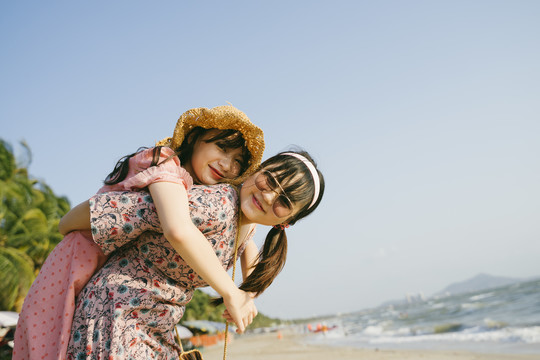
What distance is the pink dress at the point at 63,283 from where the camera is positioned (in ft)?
4.98

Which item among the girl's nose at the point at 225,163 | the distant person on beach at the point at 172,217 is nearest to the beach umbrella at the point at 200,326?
the distant person on beach at the point at 172,217

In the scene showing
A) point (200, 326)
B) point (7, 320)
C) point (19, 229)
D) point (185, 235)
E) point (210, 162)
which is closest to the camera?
point (185, 235)

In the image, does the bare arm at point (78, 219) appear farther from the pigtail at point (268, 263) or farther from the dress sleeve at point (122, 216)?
the pigtail at point (268, 263)

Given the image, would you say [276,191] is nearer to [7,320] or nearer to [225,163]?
[225,163]

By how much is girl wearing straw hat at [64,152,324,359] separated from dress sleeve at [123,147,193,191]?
47 millimetres

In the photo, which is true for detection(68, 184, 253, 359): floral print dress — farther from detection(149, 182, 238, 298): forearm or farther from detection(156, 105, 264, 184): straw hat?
detection(156, 105, 264, 184): straw hat

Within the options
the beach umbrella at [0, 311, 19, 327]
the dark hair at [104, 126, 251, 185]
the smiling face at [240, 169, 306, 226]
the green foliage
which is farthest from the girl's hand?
the green foliage

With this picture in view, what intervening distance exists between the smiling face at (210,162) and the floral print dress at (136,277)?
0.48 feet

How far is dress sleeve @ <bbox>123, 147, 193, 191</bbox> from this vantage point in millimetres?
1483

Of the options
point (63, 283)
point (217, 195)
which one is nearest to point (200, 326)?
point (63, 283)

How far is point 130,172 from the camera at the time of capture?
167 centimetres

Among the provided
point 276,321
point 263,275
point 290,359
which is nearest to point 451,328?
point 290,359

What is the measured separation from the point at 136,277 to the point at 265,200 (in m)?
0.56

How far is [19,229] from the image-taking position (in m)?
→ 15.2
